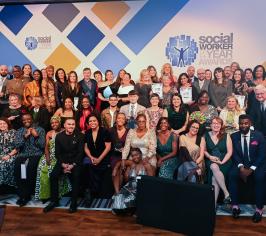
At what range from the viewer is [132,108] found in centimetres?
573

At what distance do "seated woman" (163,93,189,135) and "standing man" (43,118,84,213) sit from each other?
4.91 ft

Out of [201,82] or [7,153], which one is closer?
[7,153]

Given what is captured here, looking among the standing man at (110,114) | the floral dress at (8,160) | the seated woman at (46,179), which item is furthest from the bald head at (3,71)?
the seated woman at (46,179)

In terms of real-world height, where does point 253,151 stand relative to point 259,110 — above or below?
below

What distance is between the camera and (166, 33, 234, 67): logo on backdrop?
19.0 ft

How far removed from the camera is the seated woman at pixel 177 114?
5461 mm

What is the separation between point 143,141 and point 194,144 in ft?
2.31

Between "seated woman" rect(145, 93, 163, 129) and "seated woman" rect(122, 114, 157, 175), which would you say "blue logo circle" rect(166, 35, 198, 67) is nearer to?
"seated woman" rect(145, 93, 163, 129)

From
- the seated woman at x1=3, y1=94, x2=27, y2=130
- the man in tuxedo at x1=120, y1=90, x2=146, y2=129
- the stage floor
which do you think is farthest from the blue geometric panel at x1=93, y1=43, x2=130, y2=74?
the stage floor

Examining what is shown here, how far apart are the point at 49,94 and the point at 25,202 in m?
2.11

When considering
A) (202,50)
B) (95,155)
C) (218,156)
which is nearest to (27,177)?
(95,155)

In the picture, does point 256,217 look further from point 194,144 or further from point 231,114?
point 231,114

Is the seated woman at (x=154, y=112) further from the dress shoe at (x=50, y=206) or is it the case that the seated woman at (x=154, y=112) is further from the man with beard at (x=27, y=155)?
the dress shoe at (x=50, y=206)

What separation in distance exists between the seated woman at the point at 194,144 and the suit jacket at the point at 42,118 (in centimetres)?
228
